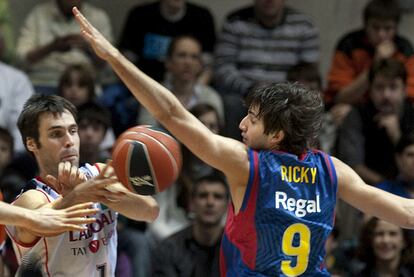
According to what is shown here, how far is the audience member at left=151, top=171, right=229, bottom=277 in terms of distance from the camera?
8383mm

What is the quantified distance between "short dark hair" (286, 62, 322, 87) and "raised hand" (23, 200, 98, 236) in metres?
4.93

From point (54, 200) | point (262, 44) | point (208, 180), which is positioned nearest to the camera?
point (54, 200)

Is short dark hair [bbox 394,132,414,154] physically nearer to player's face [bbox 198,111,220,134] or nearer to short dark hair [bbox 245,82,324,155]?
player's face [bbox 198,111,220,134]

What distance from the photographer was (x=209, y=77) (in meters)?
10.6

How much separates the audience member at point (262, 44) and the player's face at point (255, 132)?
509 centimetres

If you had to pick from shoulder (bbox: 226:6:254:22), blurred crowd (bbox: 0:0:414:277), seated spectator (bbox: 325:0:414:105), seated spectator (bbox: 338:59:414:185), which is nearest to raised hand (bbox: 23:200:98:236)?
blurred crowd (bbox: 0:0:414:277)

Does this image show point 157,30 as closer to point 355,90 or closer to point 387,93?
point 355,90

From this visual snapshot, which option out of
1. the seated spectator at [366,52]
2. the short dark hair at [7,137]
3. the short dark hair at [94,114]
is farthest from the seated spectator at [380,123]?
the short dark hair at [7,137]

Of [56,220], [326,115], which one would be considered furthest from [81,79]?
[56,220]

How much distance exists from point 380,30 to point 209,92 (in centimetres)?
185

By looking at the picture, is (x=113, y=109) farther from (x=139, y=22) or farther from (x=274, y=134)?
(x=274, y=134)

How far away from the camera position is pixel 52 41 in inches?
408

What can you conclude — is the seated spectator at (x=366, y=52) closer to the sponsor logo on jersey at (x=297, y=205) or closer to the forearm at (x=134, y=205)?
the forearm at (x=134, y=205)

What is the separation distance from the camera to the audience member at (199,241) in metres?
8.38
